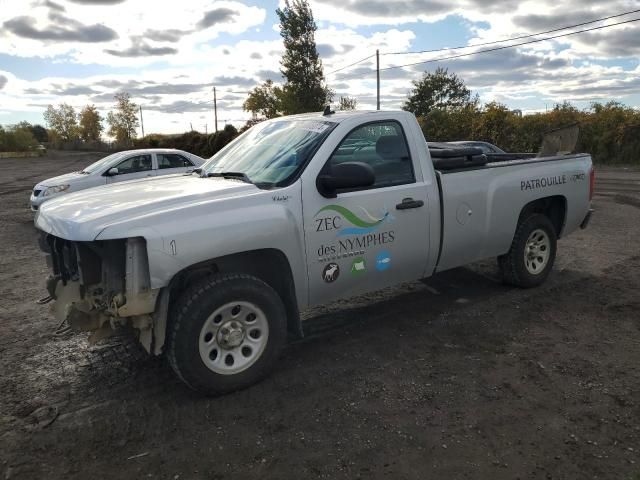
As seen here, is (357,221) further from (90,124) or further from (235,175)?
(90,124)

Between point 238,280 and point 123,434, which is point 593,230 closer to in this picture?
point 238,280

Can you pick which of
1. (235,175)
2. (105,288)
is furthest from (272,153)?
(105,288)

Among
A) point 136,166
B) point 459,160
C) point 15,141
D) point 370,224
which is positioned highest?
point 15,141

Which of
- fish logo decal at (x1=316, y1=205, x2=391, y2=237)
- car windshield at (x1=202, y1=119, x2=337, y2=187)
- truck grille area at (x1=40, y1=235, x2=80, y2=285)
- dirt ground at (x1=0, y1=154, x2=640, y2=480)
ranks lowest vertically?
dirt ground at (x1=0, y1=154, x2=640, y2=480)

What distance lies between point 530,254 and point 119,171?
10.0m

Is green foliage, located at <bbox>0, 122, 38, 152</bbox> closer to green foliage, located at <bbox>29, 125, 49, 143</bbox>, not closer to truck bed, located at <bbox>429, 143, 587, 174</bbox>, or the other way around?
green foliage, located at <bbox>29, 125, 49, 143</bbox>

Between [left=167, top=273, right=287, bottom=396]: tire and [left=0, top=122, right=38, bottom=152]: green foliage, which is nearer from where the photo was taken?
[left=167, top=273, right=287, bottom=396]: tire

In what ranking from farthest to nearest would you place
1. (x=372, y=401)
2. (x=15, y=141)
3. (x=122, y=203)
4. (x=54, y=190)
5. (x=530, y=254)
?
1. (x=15, y=141)
2. (x=54, y=190)
3. (x=530, y=254)
4. (x=122, y=203)
5. (x=372, y=401)

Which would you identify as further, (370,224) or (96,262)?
(370,224)

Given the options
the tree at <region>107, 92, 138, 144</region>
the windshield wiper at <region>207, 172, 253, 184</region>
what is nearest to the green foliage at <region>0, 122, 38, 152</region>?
the tree at <region>107, 92, 138, 144</region>

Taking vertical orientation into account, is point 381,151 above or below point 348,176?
above

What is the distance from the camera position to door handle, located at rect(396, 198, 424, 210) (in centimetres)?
437

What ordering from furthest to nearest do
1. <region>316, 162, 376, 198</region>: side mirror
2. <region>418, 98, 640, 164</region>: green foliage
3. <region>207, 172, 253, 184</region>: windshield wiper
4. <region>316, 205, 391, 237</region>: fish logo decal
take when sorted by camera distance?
<region>418, 98, 640, 164</region>: green foliage < <region>207, 172, 253, 184</region>: windshield wiper < <region>316, 205, 391, 237</region>: fish logo decal < <region>316, 162, 376, 198</region>: side mirror

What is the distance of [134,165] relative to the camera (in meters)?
12.7
